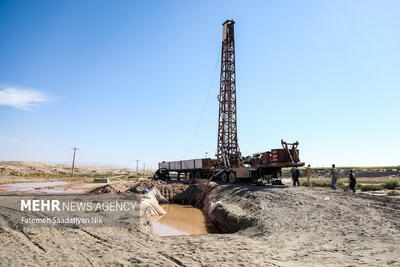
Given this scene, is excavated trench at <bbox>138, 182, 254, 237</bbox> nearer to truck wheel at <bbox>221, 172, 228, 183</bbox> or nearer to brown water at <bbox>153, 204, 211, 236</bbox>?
brown water at <bbox>153, 204, 211, 236</bbox>

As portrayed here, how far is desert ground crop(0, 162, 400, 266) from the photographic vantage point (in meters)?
4.99

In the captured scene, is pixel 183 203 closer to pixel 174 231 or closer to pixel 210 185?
pixel 210 185

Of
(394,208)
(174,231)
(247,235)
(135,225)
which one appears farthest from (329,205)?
(135,225)

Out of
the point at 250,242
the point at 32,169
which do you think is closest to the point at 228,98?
the point at 250,242

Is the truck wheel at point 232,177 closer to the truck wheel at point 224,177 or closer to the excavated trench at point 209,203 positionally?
the truck wheel at point 224,177

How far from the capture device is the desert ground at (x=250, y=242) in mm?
4992

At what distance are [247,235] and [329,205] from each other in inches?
182

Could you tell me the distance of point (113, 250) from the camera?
18.9 feet

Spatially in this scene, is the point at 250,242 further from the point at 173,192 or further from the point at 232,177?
the point at 173,192

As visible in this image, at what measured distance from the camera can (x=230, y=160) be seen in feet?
93.2

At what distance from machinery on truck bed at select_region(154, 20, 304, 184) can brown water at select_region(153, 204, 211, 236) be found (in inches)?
232

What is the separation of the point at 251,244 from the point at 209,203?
11.2 m

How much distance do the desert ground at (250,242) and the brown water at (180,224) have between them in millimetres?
2255

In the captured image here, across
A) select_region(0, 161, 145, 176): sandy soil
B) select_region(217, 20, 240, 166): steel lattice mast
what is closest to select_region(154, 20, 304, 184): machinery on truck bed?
select_region(217, 20, 240, 166): steel lattice mast
